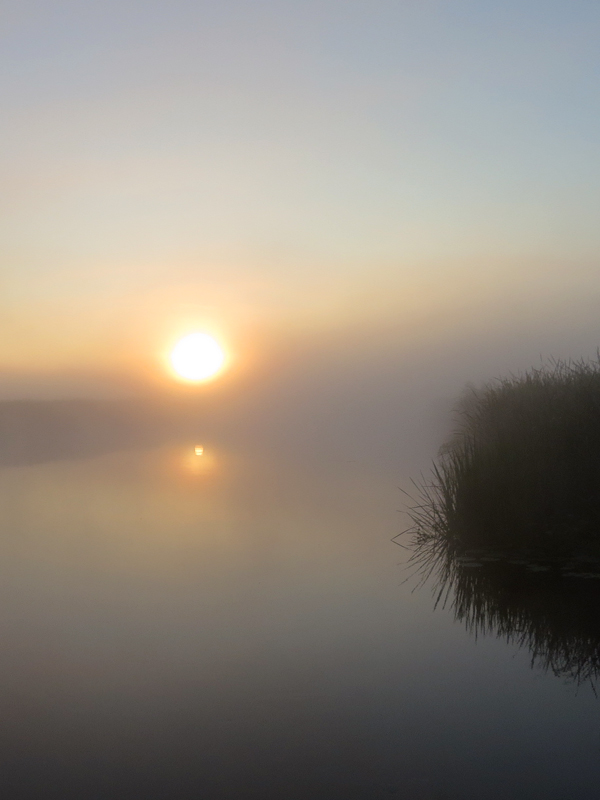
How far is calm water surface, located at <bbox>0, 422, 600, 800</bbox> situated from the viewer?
162 inches

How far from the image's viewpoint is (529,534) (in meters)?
8.51

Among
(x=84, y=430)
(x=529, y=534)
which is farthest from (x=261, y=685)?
(x=84, y=430)

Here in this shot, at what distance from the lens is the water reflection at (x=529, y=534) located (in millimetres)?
6547

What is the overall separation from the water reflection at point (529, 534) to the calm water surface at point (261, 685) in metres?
0.43

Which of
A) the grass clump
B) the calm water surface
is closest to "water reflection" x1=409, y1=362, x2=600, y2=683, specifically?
the grass clump

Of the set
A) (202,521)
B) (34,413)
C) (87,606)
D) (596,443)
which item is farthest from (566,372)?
(34,413)

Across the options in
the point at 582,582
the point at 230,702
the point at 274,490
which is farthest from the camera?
the point at 274,490

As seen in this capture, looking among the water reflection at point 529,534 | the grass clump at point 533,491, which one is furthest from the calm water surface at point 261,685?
the grass clump at point 533,491

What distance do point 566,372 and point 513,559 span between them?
530cm

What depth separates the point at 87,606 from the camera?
7.64 m

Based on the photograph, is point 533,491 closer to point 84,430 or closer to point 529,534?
point 529,534

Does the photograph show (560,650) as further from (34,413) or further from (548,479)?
(34,413)

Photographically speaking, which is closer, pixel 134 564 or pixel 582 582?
pixel 582 582

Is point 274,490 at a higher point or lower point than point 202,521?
higher
